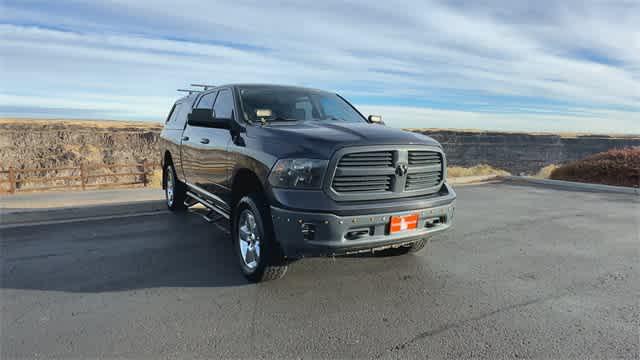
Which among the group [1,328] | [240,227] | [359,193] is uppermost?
[359,193]

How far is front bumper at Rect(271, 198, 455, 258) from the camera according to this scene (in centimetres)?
Answer: 374

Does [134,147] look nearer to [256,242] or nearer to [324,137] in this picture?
[256,242]

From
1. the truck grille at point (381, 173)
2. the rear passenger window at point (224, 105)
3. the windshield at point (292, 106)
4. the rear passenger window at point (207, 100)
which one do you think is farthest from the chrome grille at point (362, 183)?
the rear passenger window at point (207, 100)

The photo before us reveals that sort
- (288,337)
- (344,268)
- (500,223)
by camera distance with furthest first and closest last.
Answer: (500,223)
(344,268)
(288,337)

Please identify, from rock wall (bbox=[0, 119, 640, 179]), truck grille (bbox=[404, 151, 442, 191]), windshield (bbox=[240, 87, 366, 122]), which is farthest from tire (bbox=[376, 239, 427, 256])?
rock wall (bbox=[0, 119, 640, 179])

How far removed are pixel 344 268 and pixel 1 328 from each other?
318 centimetres

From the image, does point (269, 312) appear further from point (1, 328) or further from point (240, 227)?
point (1, 328)

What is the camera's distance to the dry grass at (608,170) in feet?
44.3

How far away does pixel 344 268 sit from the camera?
4.85 metres

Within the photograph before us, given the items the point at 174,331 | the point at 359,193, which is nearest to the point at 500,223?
the point at 359,193

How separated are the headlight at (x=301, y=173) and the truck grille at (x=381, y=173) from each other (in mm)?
136

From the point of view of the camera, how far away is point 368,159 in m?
3.99

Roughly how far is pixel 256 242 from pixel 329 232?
931mm

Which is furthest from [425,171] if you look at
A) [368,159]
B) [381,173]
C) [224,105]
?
[224,105]
